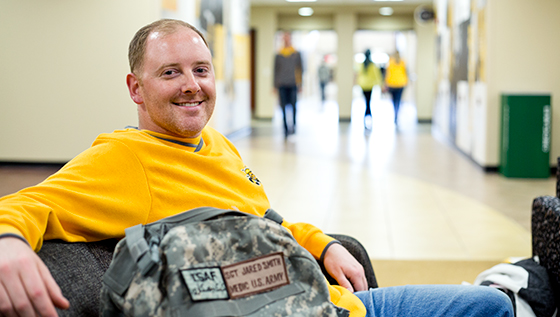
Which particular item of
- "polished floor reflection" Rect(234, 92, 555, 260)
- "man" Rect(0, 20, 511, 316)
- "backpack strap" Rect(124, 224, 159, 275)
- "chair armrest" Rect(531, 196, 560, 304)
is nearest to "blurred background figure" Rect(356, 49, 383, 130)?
"polished floor reflection" Rect(234, 92, 555, 260)

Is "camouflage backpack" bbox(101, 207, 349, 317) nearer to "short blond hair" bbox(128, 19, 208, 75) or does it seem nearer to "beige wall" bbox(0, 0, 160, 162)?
"short blond hair" bbox(128, 19, 208, 75)

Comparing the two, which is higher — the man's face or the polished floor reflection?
the man's face

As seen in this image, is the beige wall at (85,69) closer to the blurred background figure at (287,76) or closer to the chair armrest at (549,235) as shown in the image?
the chair armrest at (549,235)

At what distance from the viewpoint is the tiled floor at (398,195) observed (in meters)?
3.29

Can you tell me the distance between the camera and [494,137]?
19.2 feet

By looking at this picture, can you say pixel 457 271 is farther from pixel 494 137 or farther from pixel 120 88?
pixel 120 88

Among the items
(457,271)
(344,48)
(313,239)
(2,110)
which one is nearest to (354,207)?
(457,271)

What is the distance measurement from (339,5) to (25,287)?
44.7ft

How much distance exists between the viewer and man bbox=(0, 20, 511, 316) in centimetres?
105

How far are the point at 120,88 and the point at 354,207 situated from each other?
2.88 metres

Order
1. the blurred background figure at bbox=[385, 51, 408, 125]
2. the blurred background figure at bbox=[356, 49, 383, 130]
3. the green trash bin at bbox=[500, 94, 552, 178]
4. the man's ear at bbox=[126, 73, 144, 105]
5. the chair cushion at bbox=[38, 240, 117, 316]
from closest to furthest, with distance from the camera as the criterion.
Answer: the chair cushion at bbox=[38, 240, 117, 316] < the man's ear at bbox=[126, 73, 144, 105] < the green trash bin at bbox=[500, 94, 552, 178] < the blurred background figure at bbox=[356, 49, 383, 130] < the blurred background figure at bbox=[385, 51, 408, 125]

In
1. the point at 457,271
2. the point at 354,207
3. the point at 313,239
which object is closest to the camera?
the point at 313,239

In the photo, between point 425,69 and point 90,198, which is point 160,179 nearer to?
point 90,198

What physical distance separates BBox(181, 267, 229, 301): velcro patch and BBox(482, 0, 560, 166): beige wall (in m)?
5.37
